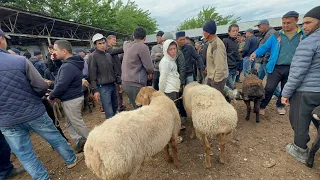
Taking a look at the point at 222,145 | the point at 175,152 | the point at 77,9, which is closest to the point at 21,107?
the point at 175,152

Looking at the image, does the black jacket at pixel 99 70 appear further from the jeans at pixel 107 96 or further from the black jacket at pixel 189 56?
the black jacket at pixel 189 56

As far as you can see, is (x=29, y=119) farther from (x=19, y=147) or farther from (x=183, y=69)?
(x=183, y=69)

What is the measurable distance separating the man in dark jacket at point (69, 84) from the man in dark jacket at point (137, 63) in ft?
3.01

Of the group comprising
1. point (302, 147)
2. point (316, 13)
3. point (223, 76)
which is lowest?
point (302, 147)

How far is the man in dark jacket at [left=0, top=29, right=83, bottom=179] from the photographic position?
96.3 inches

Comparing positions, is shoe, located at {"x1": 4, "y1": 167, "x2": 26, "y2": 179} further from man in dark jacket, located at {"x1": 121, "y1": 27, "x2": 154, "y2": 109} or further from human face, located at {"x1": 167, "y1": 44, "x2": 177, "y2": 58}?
human face, located at {"x1": 167, "y1": 44, "x2": 177, "y2": 58}

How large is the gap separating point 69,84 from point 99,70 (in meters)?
0.87

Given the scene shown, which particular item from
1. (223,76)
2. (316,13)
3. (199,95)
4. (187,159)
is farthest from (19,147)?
(316,13)

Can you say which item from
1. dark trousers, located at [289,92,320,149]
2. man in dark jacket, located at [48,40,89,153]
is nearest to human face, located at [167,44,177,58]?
man in dark jacket, located at [48,40,89,153]

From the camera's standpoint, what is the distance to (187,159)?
10.9 ft

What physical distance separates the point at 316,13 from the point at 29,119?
456 centimetres

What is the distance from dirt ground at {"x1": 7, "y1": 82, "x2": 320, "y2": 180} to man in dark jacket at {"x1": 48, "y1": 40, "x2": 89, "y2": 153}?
3.21 ft

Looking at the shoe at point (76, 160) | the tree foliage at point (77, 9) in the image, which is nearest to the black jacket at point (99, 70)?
the shoe at point (76, 160)

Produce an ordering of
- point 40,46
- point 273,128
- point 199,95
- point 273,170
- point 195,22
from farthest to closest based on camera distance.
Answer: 1. point 195,22
2. point 40,46
3. point 273,128
4. point 199,95
5. point 273,170
